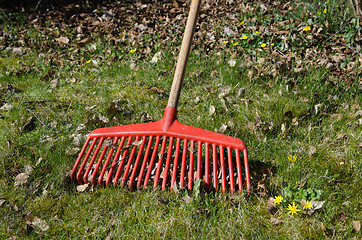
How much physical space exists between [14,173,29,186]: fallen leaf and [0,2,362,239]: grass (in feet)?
0.11

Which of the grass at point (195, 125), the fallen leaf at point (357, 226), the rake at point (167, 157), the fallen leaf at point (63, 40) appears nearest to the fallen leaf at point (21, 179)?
the grass at point (195, 125)

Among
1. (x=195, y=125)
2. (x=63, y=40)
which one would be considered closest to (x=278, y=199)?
(x=195, y=125)

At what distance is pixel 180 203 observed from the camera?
78.0 inches

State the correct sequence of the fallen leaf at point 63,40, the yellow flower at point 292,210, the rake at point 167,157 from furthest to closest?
the fallen leaf at point 63,40 < the rake at point 167,157 < the yellow flower at point 292,210

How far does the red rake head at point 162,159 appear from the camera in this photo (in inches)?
80.7

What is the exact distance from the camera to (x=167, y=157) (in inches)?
83.4

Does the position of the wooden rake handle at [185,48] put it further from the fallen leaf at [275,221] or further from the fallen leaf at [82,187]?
the fallen leaf at [275,221]

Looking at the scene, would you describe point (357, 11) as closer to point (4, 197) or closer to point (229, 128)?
point (229, 128)

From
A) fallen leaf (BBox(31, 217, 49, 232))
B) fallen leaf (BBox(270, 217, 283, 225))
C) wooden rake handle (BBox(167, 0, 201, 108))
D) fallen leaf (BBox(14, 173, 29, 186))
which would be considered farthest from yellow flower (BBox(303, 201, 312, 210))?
fallen leaf (BBox(14, 173, 29, 186))

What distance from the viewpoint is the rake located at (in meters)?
2.05

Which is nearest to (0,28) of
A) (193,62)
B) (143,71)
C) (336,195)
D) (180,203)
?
(143,71)

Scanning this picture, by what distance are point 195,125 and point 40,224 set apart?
1.28 metres

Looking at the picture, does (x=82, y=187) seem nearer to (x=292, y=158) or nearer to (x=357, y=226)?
(x=292, y=158)

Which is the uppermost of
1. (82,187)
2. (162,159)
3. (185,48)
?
(185,48)
